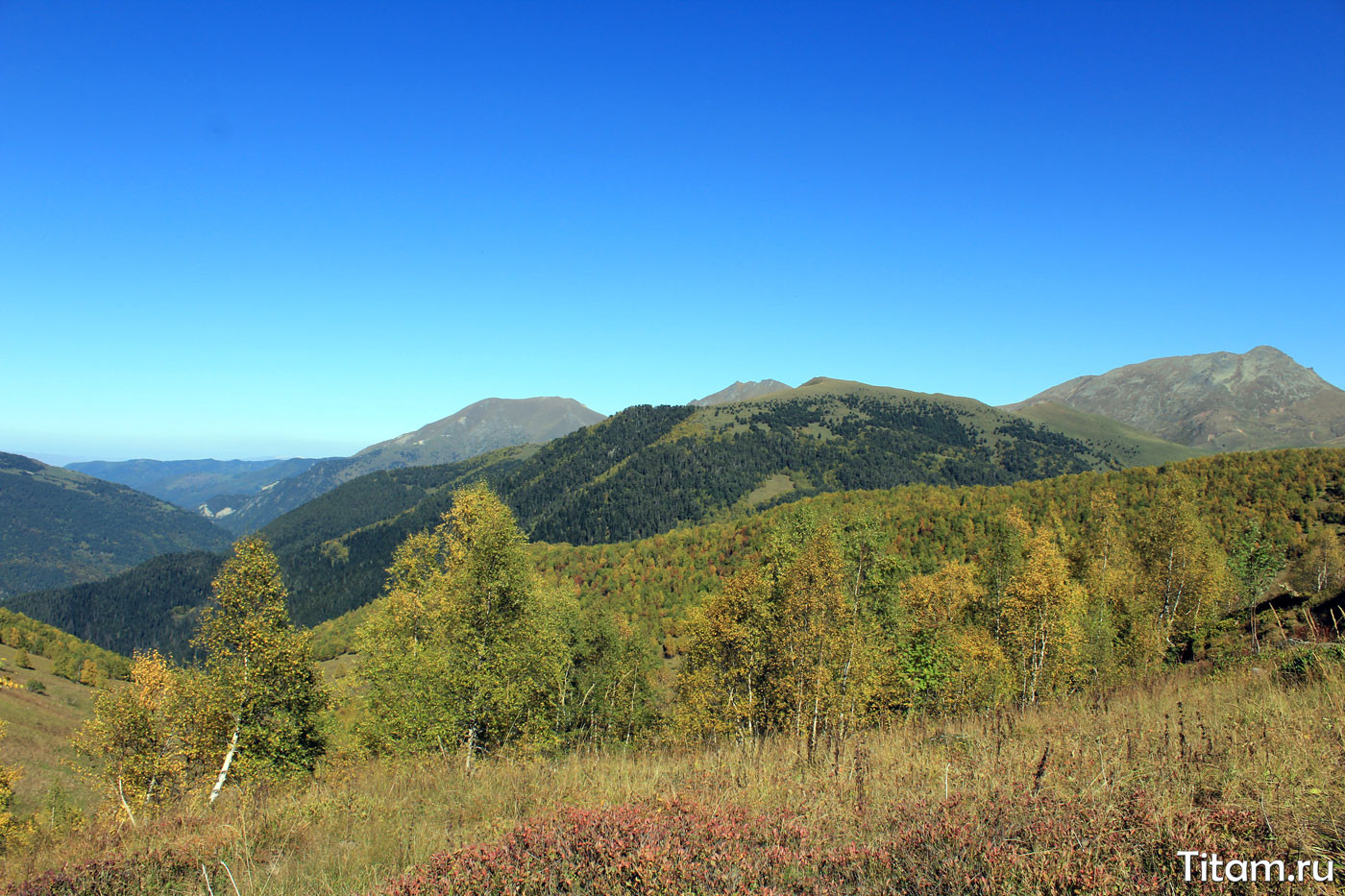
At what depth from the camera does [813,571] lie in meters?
21.6

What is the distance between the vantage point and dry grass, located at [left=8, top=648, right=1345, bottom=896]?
480 cm

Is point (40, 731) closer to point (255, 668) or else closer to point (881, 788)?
point (255, 668)

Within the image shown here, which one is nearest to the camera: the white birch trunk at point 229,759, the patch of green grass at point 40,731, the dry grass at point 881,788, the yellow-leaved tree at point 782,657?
the dry grass at point 881,788

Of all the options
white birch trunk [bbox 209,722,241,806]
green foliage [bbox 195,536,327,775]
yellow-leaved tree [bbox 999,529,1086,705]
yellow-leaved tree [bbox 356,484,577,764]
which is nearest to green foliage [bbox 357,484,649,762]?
yellow-leaved tree [bbox 356,484,577,764]

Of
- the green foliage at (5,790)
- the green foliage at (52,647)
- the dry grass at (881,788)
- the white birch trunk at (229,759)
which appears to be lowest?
the green foliage at (52,647)

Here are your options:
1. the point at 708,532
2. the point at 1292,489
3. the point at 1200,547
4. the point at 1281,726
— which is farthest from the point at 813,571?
the point at 708,532

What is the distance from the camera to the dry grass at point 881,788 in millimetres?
4805

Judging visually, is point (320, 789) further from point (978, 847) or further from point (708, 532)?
point (708, 532)

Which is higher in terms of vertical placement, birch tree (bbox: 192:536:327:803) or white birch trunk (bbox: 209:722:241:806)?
birch tree (bbox: 192:536:327:803)

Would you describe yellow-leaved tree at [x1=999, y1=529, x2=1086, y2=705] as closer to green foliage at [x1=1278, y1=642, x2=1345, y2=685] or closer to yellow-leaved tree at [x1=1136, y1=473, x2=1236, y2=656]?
yellow-leaved tree at [x1=1136, y1=473, x2=1236, y2=656]

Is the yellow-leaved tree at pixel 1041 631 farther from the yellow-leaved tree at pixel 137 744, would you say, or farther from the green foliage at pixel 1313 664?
the yellow-leaved tree at pixel 137 744

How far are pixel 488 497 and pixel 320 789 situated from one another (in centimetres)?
1575

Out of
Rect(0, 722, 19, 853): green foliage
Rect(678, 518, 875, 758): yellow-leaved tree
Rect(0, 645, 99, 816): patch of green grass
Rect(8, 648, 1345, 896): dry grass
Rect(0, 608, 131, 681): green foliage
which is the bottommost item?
Rect(0, 608, 131, 681): green foliage

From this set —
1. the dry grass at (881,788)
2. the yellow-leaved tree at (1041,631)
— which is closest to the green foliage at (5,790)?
the dry grass at (881,788)
